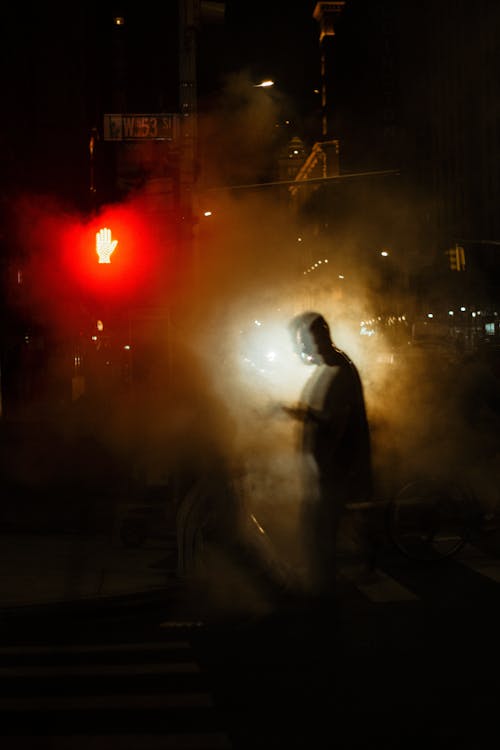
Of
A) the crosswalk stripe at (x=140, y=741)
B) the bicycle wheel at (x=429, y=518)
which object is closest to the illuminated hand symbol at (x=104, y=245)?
the bicycle wheel at (x=429, y=518)

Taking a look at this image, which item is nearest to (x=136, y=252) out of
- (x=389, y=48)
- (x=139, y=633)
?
(x=139, y=633)

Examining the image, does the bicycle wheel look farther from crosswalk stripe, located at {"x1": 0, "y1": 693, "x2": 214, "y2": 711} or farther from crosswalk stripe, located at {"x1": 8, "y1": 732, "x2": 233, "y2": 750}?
crosswalk stripe, located at {"x1": 8, "y1": 732, "x2": 233, "y2": 750}

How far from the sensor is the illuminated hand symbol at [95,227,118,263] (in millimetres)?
10070

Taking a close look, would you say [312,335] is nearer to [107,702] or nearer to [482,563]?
[107,702]

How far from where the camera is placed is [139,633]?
4.53 m

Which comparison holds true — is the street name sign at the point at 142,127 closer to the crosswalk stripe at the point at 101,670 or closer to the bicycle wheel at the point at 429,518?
the bicycle wheel at the point at 429,518

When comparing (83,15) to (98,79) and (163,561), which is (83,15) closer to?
(98,79)

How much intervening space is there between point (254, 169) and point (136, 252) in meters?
6.96

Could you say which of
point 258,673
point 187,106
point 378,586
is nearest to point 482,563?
point 378,586

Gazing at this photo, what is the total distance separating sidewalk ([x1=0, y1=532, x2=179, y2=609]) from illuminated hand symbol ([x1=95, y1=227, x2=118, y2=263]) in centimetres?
390

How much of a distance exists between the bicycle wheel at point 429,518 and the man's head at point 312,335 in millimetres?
1855

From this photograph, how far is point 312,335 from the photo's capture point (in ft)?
13.8

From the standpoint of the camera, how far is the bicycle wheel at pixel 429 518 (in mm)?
5867

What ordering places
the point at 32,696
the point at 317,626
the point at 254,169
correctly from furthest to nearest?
the point at 254,169
the point at 317,626
the point at 32,696
